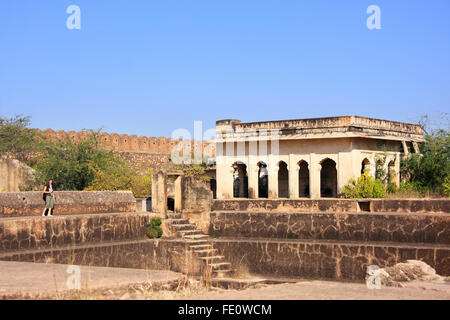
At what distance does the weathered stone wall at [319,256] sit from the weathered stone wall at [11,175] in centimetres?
867

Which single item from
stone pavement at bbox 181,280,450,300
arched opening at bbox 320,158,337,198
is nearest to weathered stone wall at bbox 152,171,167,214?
arched opening at bbox 320,158,337,198

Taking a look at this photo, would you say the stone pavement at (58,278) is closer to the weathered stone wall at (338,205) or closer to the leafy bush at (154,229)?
the leafy bush at (154,229)

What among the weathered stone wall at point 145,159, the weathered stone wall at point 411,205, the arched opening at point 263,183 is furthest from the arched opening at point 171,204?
the weathered stone wall at point 145,159

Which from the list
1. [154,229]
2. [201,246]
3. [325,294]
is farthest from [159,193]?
[325,294]

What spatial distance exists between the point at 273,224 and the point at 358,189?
4.72 metres

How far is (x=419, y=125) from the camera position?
24.6m

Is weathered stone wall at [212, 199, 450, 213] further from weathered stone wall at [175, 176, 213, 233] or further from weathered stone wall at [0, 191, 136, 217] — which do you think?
weathered stone wall at [0, 191, 136, 217]

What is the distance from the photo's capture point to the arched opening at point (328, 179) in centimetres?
2505

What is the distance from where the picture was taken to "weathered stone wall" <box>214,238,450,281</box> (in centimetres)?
1282

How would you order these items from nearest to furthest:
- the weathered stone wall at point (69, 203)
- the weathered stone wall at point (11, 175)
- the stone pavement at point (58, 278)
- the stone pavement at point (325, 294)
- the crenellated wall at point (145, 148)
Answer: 1. the stone pavement at point (325, 294)
2. the stone pavement at point (58, 278)
3. the weathered stone wall at point (69, 203)
4. the weathered stone wall at point (11, 175)
5. the crenellated wall at point (145, 148)

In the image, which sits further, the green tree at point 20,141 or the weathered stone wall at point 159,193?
the green tree at point 20,141

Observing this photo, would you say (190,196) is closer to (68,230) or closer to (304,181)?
(68,230)

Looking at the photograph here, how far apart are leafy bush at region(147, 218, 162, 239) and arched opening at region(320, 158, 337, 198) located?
10.6 m
